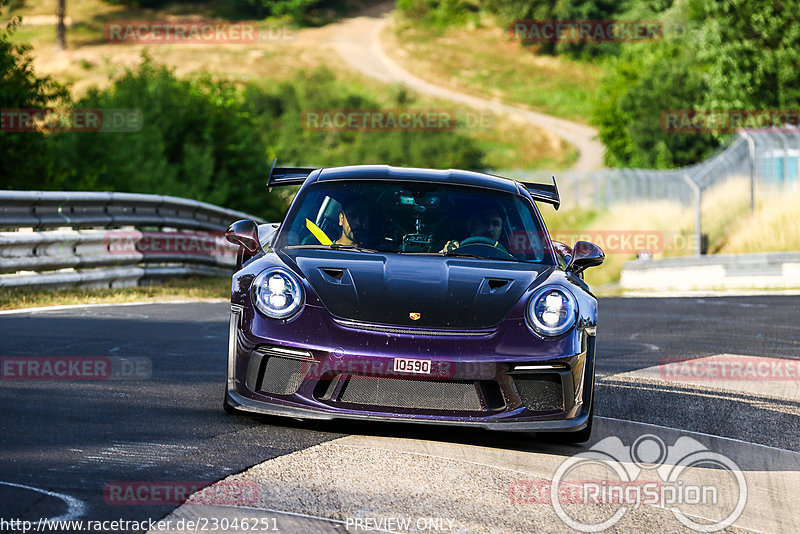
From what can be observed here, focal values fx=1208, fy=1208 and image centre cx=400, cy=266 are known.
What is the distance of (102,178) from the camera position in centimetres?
2452

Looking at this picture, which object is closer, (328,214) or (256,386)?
(256,386)

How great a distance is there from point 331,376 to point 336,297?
414 mm

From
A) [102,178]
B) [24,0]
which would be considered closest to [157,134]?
[102,178]

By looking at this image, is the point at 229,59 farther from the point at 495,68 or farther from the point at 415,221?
the point at 415,221

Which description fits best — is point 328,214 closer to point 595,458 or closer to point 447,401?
point 447,401

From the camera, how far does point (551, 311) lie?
19.6 ft

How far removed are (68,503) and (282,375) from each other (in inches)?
66.8

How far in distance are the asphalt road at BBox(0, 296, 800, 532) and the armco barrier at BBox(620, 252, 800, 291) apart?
926 centimetres

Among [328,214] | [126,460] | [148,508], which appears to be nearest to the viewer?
[148,508]

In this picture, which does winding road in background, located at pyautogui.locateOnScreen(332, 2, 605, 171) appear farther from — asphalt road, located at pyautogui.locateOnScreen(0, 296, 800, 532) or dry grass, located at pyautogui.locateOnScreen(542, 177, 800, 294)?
asphalt road, located at pyautogui.locateOnScreen(0, 296, 800, 532)
